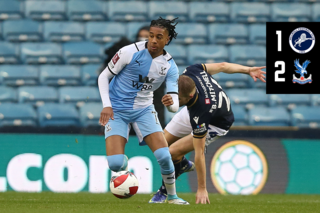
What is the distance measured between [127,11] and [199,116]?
576cm

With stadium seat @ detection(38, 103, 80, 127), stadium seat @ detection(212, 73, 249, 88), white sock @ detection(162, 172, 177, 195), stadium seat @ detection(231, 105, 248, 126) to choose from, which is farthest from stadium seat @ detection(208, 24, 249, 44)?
white sock @ detection(162, 172, 177, 195)

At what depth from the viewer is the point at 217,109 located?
5.82 m

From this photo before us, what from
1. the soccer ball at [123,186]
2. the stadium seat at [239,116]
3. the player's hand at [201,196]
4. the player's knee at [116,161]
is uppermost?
the player's knee at [116,161]

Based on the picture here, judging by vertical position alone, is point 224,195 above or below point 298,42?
below

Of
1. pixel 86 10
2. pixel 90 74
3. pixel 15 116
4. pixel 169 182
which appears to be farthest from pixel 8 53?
pixel 169 182

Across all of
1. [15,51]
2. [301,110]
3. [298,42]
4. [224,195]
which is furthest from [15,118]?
[298,42]

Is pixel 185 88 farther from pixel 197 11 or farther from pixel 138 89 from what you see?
pixel 197 11

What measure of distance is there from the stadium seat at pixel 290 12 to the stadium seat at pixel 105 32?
11.7 feet

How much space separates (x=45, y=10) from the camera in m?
10.5

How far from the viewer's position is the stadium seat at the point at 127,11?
10.7 meters

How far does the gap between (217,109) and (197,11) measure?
5.75m

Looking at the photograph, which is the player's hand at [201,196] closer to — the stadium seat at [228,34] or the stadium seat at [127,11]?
the stadium seat at [228,34]

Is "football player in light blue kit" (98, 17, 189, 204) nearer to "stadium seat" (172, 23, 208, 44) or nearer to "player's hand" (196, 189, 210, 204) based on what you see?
"player's hand" (196, 189, 210, 204)

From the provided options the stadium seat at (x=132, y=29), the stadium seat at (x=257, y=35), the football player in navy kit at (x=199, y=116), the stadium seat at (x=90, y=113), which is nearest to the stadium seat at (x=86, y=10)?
the stadium seat at (x=132, y=29)
